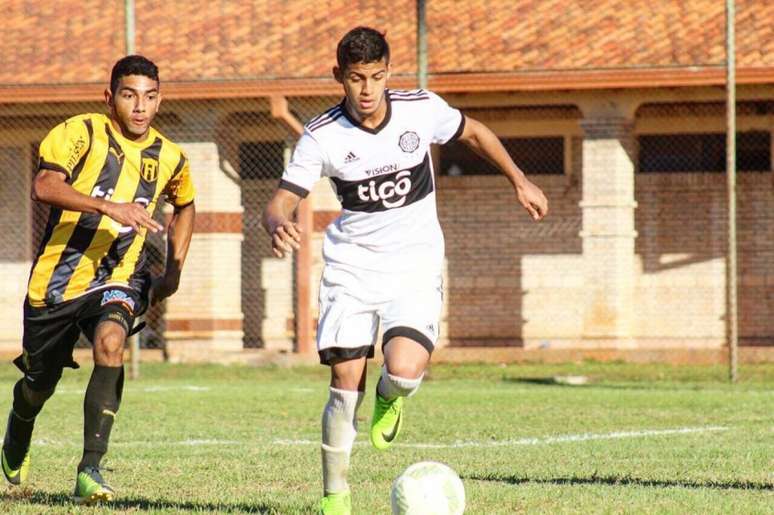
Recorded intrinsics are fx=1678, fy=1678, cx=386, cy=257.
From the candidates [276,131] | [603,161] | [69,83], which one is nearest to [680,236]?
[603,161]

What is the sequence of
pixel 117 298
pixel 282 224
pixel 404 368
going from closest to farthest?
pixel 282 224 < pixel 404 368 < pixel 117 298

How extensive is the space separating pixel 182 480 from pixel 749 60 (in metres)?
16.3

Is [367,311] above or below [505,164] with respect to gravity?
below

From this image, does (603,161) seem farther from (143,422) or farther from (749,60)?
(143,422)

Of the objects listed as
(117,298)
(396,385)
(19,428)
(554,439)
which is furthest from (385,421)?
(554,439)

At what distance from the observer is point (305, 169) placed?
25.1 feet

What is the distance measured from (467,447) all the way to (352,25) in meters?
15.7

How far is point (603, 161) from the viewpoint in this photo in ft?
81.0

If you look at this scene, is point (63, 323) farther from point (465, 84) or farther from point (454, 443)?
point (465, 84)

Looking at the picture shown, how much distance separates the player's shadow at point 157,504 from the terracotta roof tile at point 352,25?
16.4m

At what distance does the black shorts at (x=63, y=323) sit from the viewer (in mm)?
8508

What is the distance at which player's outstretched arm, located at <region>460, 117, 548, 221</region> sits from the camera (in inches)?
310

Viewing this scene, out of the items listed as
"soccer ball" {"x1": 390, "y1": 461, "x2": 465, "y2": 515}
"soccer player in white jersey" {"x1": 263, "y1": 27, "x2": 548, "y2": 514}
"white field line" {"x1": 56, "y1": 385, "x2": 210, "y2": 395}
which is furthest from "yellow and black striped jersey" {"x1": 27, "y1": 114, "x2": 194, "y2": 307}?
"white field line" {"x1": 56, "y1": 385, "x2": 210, "y2": 395}

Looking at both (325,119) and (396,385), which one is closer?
(396,385)
